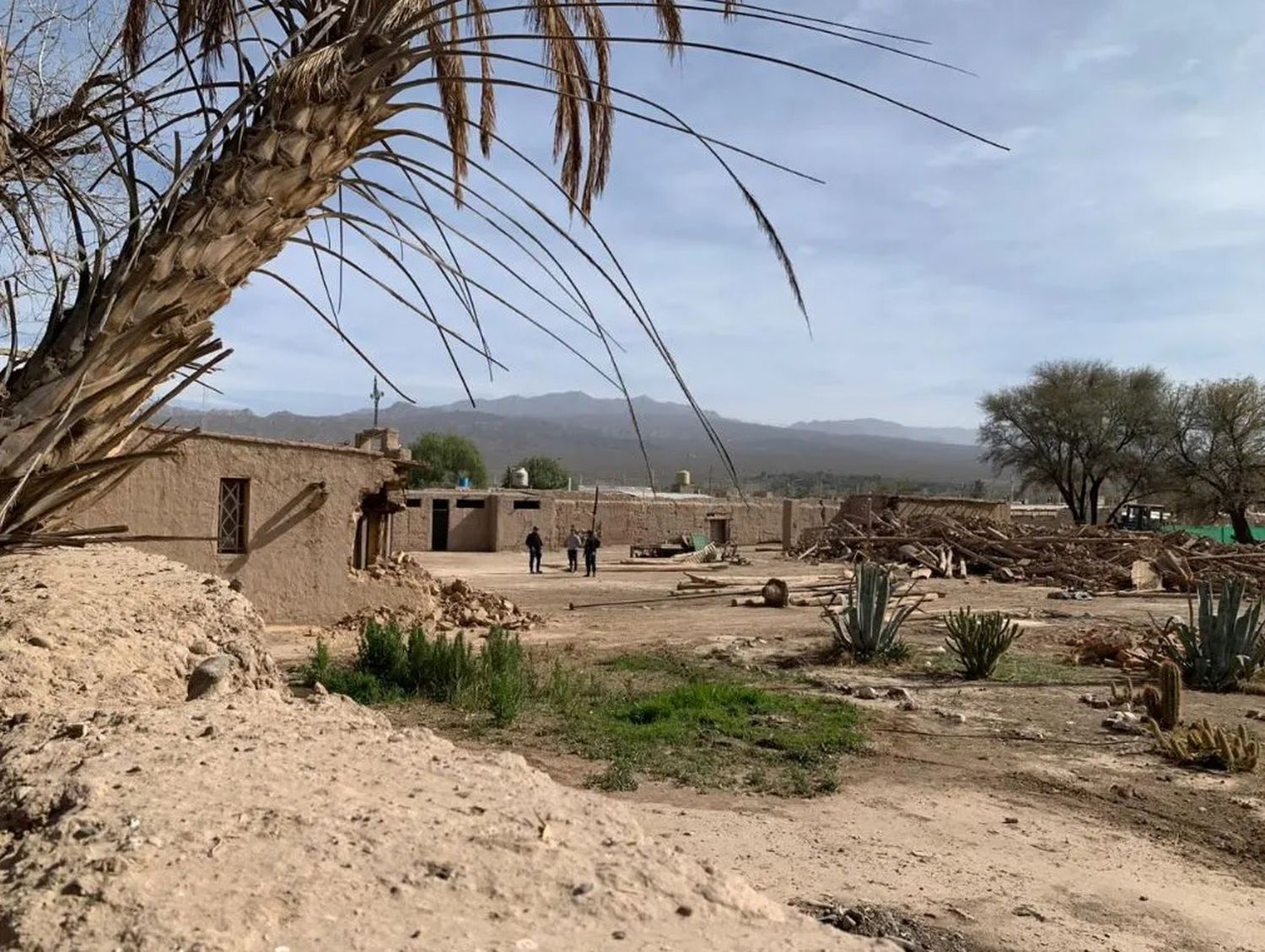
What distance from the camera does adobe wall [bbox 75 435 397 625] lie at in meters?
14.1

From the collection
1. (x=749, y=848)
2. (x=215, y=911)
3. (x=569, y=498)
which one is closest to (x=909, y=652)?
(x=749, y=848)

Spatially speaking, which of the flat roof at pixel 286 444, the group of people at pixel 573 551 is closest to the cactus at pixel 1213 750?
the flat roof at pixel 286 444

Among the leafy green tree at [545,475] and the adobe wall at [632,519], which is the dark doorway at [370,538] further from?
the leafy green tree at [545,475]

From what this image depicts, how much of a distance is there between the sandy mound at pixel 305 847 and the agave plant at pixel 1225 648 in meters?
11.0

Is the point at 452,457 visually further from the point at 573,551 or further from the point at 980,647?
the point at 980,647

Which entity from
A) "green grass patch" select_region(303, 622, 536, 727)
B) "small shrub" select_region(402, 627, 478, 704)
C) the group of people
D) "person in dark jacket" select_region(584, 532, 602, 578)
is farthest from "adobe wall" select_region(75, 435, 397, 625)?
the group of people

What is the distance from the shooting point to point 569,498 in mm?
38625

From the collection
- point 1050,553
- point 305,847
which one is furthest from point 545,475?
point 305,847

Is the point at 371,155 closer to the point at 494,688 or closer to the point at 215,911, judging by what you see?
the point at 215,911

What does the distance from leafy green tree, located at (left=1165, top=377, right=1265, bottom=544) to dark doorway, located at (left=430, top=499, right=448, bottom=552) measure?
29.3 metres

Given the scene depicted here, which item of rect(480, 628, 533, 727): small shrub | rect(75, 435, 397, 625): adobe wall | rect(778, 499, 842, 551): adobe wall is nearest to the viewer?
rect(480, 628, 533, 727): small shrub

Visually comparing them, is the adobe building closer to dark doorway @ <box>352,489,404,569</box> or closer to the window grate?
dark doorway @ <box>352,489,404,569</box>

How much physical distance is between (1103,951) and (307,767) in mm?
3411

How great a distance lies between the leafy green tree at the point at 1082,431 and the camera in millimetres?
46406
